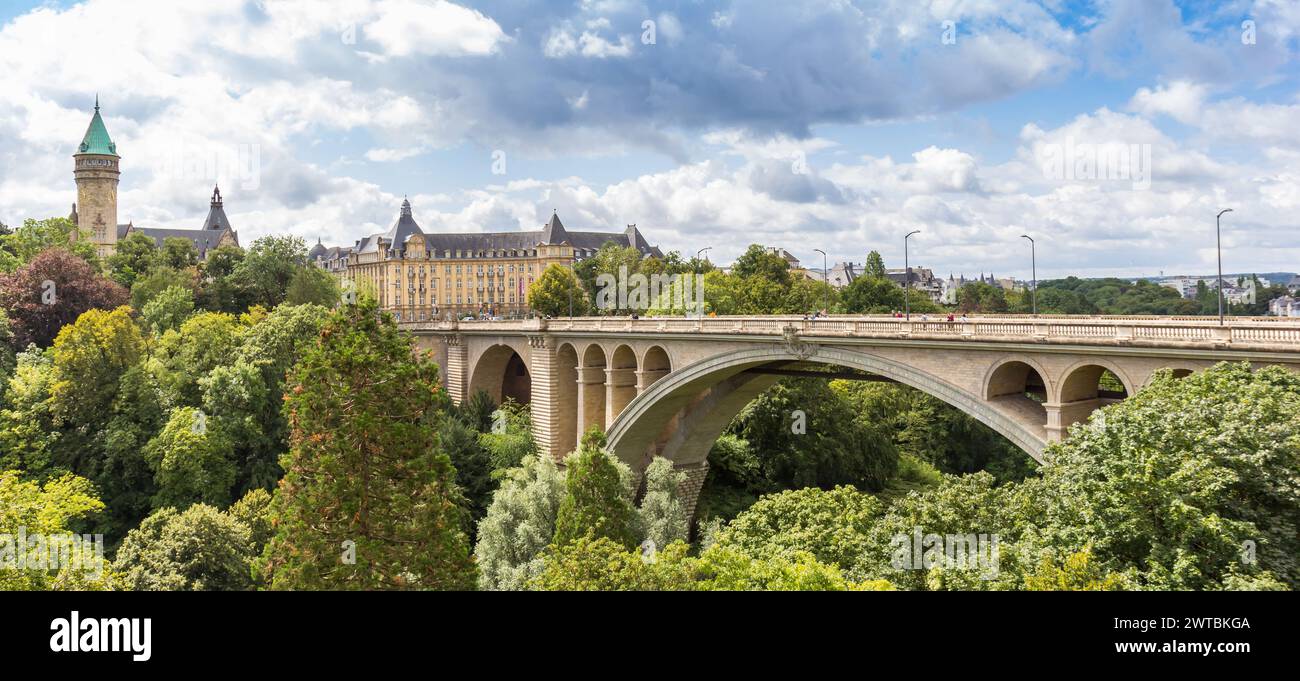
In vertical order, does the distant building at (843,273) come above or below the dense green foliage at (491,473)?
above

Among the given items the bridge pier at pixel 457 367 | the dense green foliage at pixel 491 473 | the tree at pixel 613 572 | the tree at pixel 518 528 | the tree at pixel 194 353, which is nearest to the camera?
the dense green foliage at pixel 491 473

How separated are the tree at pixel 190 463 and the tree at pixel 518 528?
15.9 meters

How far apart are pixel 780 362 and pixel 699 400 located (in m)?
5.88

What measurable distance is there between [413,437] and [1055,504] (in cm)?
1473

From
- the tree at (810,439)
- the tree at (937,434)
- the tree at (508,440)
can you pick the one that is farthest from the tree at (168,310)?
the tree at (937,434)

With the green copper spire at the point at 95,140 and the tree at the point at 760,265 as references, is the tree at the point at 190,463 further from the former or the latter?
the green copper spire at the point at 95,140

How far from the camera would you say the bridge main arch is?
109ft

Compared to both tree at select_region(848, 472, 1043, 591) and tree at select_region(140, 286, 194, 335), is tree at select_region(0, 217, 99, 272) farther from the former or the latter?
tree at select_region(848, 472, 1043, 591)

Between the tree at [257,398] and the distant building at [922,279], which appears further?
the distant building at [922,279]

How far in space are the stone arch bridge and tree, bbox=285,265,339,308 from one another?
38.4 feet

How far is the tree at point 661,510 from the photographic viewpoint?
121ft
